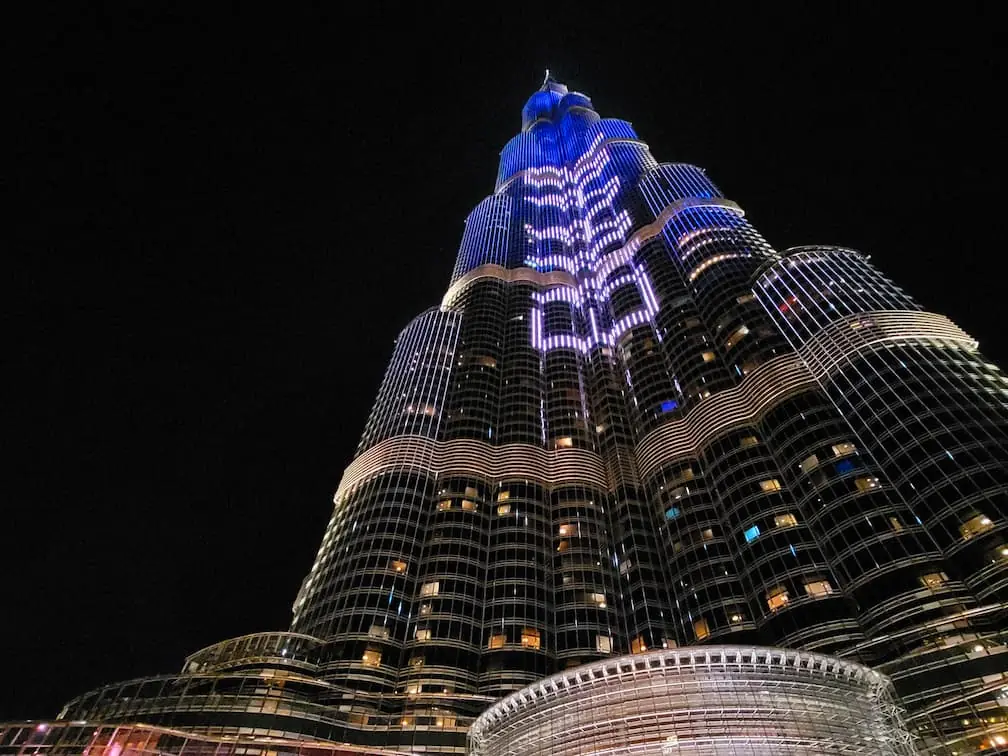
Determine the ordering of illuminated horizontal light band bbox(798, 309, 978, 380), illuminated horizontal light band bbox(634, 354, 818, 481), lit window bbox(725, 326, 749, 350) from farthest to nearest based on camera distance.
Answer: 1. lit window bbox(725, 326, 749, 350)
2. illuminated horizontal light band bbox(634, 354, 818, 481)
3. illuminated horizontal light band bbox(798, 309, 978, 380)

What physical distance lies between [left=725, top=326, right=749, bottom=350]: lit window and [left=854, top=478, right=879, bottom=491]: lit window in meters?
29.8

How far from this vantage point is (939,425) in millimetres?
67250

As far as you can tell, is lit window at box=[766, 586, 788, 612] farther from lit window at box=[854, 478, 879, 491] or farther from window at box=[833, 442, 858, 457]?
window at box=[833, 442, 858, 457]

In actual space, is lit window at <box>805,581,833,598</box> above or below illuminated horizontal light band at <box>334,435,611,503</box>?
below

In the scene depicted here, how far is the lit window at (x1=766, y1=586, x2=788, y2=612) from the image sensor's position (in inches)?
2677

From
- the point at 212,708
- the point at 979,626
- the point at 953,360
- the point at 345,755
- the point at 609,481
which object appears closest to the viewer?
the point at 345,755

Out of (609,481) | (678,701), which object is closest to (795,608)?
(678,701)

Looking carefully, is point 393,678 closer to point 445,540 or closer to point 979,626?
point 445,540

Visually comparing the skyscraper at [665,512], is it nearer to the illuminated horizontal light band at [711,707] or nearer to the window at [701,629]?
the window at [701,629]

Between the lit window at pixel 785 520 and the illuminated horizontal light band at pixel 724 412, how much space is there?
15.6 metres

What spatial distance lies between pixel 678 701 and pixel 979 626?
105 feet

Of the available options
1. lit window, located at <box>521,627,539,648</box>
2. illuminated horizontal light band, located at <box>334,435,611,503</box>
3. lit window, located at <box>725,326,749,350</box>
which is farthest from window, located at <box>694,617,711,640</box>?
lit window, located at <box>725,326,749,350</box>

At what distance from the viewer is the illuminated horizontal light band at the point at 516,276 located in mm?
143625

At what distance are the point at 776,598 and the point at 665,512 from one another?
69.2 feet
